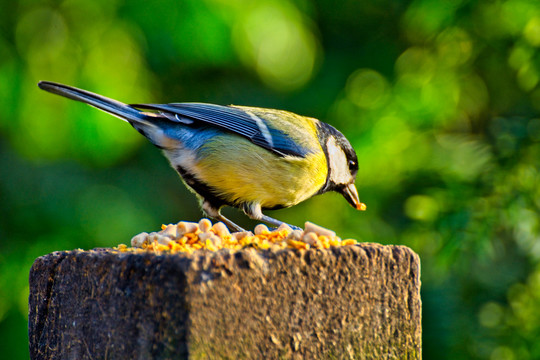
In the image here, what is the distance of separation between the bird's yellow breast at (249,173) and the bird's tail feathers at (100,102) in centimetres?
31

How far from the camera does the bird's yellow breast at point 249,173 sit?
2.61 meters

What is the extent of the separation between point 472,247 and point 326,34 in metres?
2.46

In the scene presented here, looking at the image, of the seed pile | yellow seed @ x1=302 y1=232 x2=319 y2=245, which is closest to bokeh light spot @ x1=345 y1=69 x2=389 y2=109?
the seed pile

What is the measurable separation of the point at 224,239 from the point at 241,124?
1.21m

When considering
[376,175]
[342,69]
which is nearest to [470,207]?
[376,175]

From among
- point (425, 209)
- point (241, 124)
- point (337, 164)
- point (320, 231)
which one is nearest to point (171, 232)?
point (320, 231)

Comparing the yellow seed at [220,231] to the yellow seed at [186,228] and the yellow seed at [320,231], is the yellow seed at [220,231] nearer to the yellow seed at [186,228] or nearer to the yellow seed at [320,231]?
the yellow seed at [186,228]

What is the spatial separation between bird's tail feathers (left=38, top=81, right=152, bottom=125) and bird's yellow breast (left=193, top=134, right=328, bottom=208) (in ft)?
1.02

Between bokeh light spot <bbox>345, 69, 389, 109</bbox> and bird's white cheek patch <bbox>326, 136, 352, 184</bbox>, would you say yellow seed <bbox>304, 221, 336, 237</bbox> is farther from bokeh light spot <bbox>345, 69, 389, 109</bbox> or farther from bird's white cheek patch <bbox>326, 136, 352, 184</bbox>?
bokeh light spot <bbox>345, 69, 389, 109</bbox>

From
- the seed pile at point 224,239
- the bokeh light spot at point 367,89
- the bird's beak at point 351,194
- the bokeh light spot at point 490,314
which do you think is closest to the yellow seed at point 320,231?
the seed pile at point 224,239

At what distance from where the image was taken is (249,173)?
8.57 feet

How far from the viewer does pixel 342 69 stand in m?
4.88

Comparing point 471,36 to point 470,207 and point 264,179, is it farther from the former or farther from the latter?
point 264,179

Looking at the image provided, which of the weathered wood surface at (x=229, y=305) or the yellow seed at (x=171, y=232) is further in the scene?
the yellow seed at (x=171, y=232)
